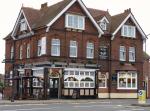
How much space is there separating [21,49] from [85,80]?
943 centimetres

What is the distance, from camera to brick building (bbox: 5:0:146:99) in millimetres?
48531

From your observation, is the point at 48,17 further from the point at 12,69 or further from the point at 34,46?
the point at 12,69

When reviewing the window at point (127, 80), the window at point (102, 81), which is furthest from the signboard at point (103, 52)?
the window at point (127, 80)

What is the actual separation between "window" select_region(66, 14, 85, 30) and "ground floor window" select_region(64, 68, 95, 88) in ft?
16.2

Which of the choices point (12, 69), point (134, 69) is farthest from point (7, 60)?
point (134, 69)

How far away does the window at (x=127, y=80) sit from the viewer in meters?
55.0

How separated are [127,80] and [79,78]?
7992 mm

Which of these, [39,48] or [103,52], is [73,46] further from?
[103,52]

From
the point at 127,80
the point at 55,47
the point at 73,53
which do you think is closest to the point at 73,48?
the point at 73,53

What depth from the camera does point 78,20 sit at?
50625mm

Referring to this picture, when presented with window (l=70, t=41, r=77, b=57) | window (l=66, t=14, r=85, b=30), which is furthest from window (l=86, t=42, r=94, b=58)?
window (l=66, t=14, r=85, b=30)

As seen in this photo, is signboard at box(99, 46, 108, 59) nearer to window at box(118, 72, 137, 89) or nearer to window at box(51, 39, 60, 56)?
window at box(118, 72, 137, 89)

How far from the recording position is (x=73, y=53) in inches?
1992

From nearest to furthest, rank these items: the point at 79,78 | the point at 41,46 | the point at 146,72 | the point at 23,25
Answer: the point at 41,46, the point at 79,78, the point at 23,25, the point at 146,72
